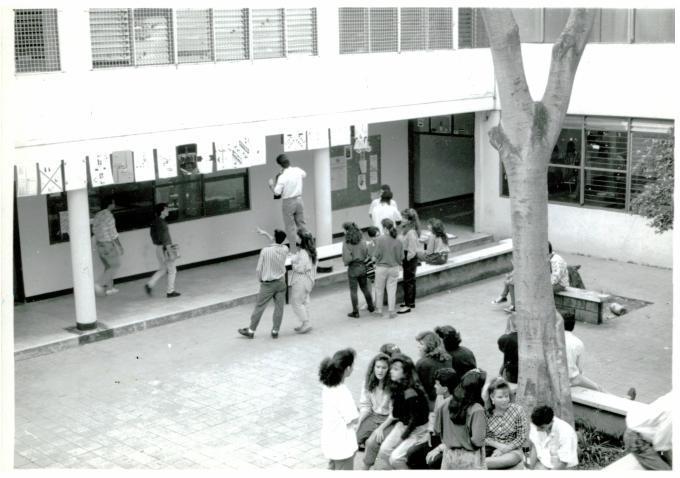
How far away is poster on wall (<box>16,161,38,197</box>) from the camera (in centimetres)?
1322

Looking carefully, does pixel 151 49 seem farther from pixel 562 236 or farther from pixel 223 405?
pixel 562 236

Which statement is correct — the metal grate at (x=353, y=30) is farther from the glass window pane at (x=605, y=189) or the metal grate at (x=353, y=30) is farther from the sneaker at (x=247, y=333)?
the sneaker at (x=247, y=333)

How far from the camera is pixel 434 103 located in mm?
19219

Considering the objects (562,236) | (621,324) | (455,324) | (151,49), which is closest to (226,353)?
(455,324)

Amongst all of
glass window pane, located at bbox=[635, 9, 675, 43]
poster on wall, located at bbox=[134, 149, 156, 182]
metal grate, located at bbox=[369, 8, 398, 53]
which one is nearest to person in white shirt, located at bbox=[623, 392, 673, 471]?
poster on wall, located at bbox=[134, 149, 156, 182]

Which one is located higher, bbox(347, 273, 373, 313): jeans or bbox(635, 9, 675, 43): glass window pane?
bbox(635, 9, 675, 43): glass window pane

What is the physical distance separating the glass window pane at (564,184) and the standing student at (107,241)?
894cm

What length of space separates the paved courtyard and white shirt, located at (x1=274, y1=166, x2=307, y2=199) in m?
1.88

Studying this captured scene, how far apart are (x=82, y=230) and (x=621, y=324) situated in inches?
326

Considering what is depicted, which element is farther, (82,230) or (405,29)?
(405,29)

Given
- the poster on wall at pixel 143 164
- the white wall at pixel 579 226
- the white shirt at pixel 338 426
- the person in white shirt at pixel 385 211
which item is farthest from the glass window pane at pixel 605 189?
the white shirt at pixel 338 426

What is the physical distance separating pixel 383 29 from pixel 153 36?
5063mm

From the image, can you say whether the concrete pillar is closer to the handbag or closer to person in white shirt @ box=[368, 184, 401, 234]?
the handbag

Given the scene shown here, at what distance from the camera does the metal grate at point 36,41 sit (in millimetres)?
13094
